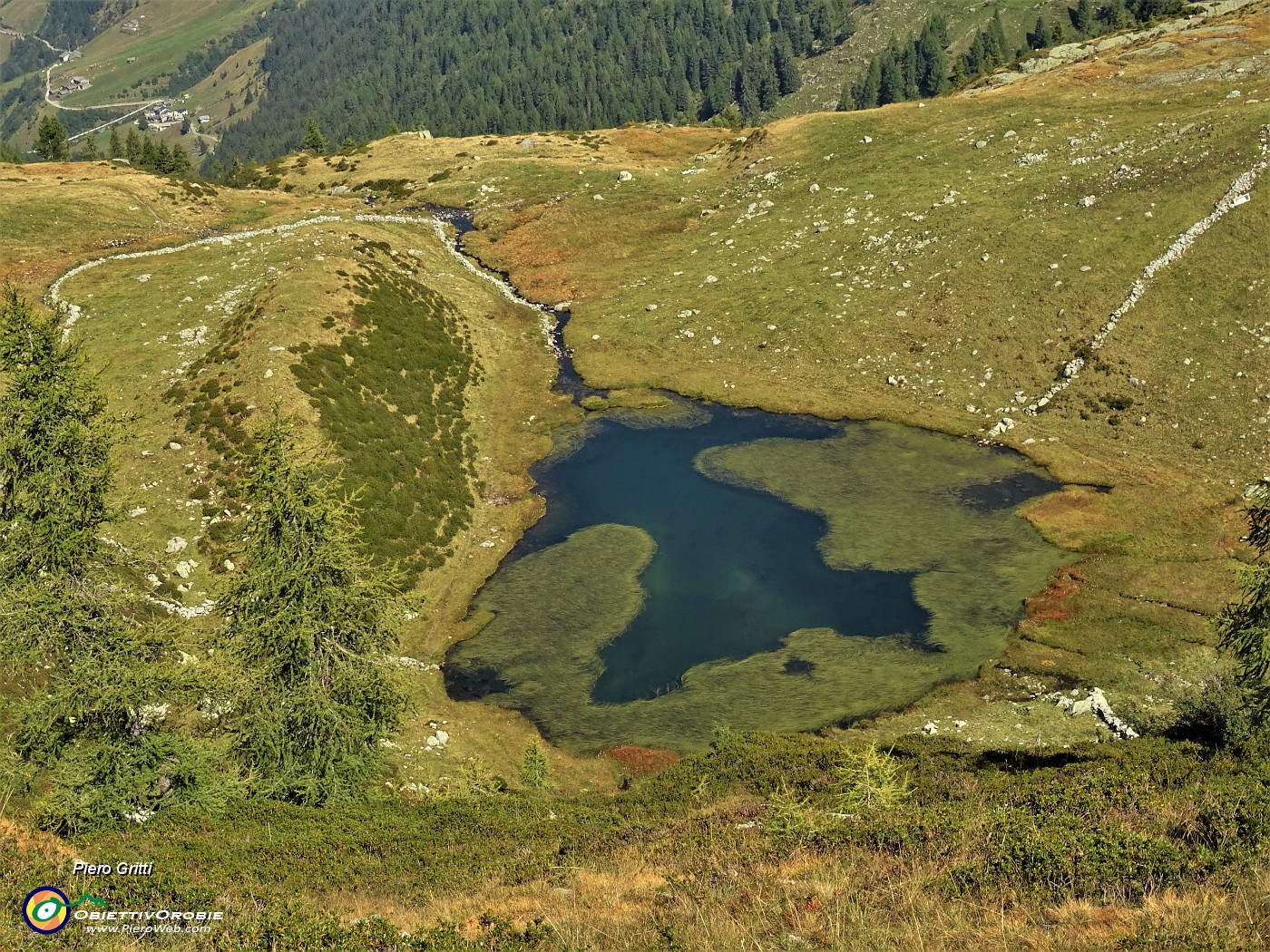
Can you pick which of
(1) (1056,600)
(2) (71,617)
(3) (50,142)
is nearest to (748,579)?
(1) (1056,600)

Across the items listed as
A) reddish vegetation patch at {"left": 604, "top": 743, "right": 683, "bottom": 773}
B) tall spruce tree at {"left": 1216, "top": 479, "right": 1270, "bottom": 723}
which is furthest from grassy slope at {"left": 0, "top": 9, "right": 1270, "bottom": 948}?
tall spruce tree at {"left": 1216, "top": 479, "right": 1270, "bottom": 723}

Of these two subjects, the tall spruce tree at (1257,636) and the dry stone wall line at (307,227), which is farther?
the dry stone wall line at (307,227)

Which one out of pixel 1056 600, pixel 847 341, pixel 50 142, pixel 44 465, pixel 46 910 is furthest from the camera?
pixel 50 142

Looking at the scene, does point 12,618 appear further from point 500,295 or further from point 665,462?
point 500,295

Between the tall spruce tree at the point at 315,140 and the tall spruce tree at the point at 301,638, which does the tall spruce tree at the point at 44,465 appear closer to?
the tall spruce tree at the point at 301,638

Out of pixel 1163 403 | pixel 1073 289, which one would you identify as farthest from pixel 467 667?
pixel 1073 289

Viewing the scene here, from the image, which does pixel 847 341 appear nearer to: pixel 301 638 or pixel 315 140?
pixel 301 638

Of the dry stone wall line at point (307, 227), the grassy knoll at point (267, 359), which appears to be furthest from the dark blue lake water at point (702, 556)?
the dry stone wall line at point (307, 227)
